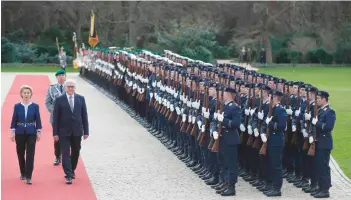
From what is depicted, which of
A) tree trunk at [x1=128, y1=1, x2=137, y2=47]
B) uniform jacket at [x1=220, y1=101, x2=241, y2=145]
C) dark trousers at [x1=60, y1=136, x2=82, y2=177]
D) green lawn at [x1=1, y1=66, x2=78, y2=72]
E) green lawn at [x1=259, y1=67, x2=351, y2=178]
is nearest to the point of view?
uniform jacket at [x1=220, y1=101, x2=241, y2=145]

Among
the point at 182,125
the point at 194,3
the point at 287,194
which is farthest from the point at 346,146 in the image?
the point at 194,3

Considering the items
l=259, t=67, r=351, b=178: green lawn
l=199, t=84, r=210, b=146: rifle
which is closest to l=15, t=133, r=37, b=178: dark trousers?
l=199, t=84, r=210, b=146: rifle

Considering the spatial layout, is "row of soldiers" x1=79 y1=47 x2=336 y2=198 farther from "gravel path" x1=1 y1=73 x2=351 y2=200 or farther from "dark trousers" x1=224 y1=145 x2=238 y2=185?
"gravel path" x1=1 y1=73 x2=351 y2=200

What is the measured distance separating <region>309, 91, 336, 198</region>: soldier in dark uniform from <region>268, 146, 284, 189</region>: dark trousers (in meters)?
0.49

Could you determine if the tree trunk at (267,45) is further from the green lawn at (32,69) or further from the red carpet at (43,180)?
the red carpet at (43,180)

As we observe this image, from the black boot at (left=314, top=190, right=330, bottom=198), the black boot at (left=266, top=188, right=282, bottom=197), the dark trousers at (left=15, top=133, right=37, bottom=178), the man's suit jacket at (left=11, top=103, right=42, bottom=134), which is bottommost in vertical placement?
the black boot at (left=266, top=188, right=282, bottom=197)

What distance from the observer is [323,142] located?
1159cm

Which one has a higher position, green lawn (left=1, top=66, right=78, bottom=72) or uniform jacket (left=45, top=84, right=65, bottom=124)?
uniform jacket (left=45, top=84, right=65, bottom=124)

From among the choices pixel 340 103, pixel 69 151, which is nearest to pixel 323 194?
pixel 69 151

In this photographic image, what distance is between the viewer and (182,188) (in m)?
12.1

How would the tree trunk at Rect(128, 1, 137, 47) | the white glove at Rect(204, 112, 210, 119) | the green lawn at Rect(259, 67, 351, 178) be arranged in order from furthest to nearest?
the tree trunk at Rect(128, 1, 137, 47) → the green lawn at Rect(259, 67, 351, 178) → the white glove at Rect(204, 112, 210, 119)

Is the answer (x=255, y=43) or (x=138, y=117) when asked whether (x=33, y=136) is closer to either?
(x=138, y=117)

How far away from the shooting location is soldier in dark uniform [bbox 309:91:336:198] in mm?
11469

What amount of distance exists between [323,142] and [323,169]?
374 millimetres
